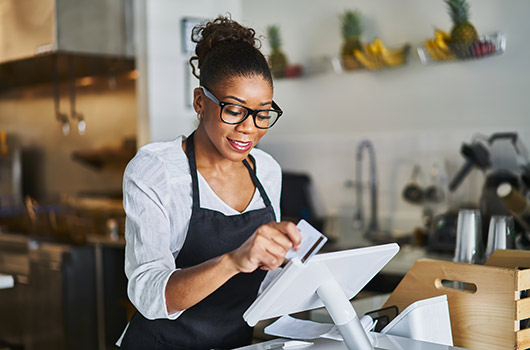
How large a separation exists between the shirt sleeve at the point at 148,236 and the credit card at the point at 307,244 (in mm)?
267

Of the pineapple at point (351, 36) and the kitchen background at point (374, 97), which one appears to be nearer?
the kitchen background at point (374, 97)

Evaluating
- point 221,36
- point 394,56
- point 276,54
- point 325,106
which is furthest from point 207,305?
point 276,54

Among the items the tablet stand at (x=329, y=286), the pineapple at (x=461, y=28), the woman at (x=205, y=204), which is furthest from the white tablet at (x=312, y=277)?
the pineapple at (x=461, y=28)

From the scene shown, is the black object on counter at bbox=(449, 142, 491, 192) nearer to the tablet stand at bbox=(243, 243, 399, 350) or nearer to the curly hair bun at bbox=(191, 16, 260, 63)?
the curly hair bun at bbox=(191, 16, 260, 63)

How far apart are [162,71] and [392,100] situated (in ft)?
4.25

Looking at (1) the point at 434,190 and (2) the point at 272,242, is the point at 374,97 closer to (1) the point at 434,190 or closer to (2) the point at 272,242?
(1) the point at 434,190

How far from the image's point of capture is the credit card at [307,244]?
3.49 ft

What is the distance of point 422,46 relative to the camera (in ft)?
11.1

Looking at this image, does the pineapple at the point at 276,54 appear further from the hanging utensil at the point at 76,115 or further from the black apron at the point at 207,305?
the black apron at the point at 207,305

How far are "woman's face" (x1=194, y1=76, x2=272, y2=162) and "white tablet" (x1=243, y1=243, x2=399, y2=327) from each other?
36 cm

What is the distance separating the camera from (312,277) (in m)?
1.09

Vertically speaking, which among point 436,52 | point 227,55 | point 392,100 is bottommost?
point 392,100

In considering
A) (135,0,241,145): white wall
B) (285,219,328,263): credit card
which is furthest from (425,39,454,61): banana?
(285,219,328,263): credit card

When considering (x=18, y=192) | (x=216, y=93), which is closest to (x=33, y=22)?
(x=18, y=192)
